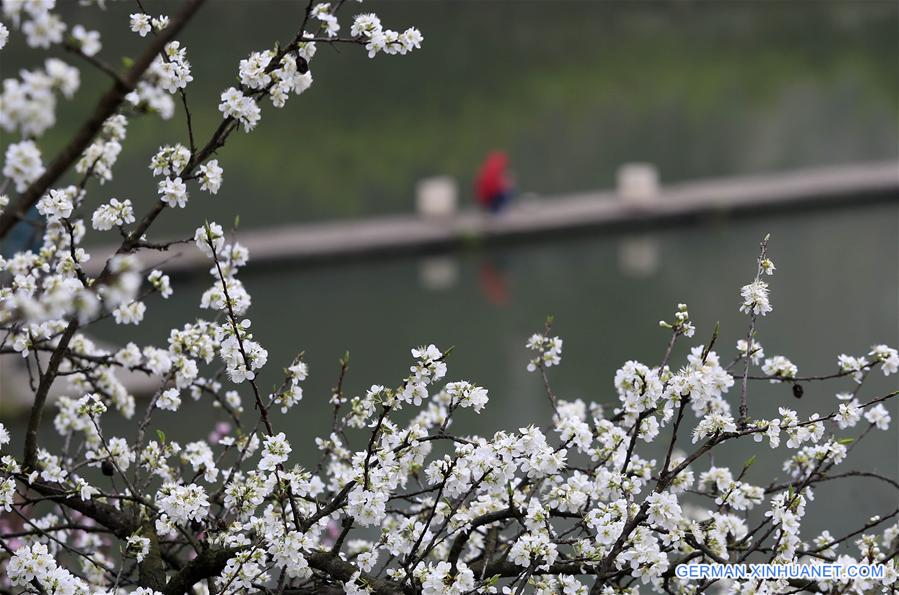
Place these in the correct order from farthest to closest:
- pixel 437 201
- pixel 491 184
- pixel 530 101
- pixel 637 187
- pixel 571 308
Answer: pixel 530 101, pixel 637 187, pixel 437 201, pixel 491 184, pixel 571 308

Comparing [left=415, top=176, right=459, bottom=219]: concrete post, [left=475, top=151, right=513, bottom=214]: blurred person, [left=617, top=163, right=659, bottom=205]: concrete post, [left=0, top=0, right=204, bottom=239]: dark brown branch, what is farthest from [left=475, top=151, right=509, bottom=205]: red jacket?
[left=0, top=0, right=204, bottom=239]: dark brown branch

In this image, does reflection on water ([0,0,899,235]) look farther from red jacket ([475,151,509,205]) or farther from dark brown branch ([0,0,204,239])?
dark brown branch ([0,0,204,239])

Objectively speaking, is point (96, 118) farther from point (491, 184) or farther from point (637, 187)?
point (637, 187)

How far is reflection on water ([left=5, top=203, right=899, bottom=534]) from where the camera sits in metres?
10.2

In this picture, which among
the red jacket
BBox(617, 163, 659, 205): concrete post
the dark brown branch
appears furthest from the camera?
BBox(617, 163, 659, 205): concrete post

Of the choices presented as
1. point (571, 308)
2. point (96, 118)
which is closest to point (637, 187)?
point (571, 308)

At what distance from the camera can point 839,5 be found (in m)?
29.6

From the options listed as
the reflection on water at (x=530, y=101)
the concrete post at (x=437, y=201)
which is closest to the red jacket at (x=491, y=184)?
the concrete post at (x=437, y=201)

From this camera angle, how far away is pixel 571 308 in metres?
13.0

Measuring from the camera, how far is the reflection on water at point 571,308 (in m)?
10.2

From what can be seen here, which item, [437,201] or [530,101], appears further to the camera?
[530,101]

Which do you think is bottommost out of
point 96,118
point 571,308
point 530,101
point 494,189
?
point 96,118

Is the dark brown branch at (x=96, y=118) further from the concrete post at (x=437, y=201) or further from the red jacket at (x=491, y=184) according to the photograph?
the concrete post at (x=437, y=201)

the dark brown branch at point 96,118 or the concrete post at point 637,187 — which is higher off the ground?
A: the concrete post at point 637,187
